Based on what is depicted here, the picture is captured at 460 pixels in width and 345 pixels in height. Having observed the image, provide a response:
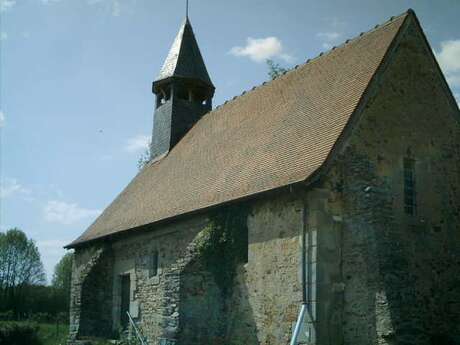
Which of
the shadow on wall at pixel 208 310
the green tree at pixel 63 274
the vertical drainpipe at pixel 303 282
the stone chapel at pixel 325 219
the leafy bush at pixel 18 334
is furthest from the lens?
the green tree at pixel 63 274

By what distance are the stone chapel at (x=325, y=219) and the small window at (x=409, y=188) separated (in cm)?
3

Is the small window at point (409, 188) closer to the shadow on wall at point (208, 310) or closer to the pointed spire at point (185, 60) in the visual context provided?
the shadow on wall at point (208, 310)

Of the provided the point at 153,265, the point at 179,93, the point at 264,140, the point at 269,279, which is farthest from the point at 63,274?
the point at 269,279

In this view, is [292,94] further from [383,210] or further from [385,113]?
[383,210]

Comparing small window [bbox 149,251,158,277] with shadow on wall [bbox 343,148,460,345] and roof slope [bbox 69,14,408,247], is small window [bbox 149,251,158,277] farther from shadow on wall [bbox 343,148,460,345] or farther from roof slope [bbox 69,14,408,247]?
shadow on wall [bbox 343,148,460,345]

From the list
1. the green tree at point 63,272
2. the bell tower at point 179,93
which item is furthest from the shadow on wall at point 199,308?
the green tree at point 63,272

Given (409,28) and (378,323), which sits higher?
(409,28)

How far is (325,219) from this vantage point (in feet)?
39.5

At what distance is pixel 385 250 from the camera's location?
11.6 meters

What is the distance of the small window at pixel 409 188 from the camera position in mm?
13172

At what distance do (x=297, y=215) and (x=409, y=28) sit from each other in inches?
220

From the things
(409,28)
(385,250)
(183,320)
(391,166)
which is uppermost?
(409,28)

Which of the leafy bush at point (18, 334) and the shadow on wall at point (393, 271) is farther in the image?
the leafy bush at point (18, 334)

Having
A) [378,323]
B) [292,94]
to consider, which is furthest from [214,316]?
[292,94]
